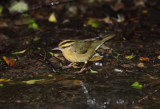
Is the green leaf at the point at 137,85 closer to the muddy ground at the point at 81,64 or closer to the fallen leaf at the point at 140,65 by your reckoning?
the muddy ground at the point at 81,64

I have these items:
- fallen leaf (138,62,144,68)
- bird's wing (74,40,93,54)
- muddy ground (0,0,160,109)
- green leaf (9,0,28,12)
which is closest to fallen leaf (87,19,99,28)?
muddy ground (0,0,160,109)

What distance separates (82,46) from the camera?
6.09 m

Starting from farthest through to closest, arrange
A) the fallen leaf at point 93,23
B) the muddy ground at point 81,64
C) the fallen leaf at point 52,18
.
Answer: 1. the fallen leaf at point 52,18
2. the fallen leaf at point 93,23
3. the muddy ground at point 81,64

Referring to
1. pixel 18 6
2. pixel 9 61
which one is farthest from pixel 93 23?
pixel 9 61

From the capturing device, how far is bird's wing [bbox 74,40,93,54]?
5984 millimetres

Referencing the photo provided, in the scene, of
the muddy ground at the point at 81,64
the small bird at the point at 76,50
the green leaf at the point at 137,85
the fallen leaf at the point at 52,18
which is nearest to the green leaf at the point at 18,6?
the muddy ground at the point at 81,64

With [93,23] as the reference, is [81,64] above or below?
below

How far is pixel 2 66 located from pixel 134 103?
309 centimetres

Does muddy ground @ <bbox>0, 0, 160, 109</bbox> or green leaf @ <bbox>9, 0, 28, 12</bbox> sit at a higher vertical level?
green leaf @ <bbox>9, 0, 28, 12</bbox>

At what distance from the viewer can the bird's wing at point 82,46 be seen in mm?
5984

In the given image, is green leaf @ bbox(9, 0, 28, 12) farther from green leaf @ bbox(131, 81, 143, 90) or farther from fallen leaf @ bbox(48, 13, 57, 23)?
green leaf @ bbox(131, 81, 143, 90)

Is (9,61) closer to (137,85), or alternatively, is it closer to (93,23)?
(137,85)

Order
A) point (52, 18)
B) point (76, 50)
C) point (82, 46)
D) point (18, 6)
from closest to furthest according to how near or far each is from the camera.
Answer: point (76, 50) < point (82, 46) < point (52, 18) < point (18, 6)

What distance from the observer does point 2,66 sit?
230 inches
